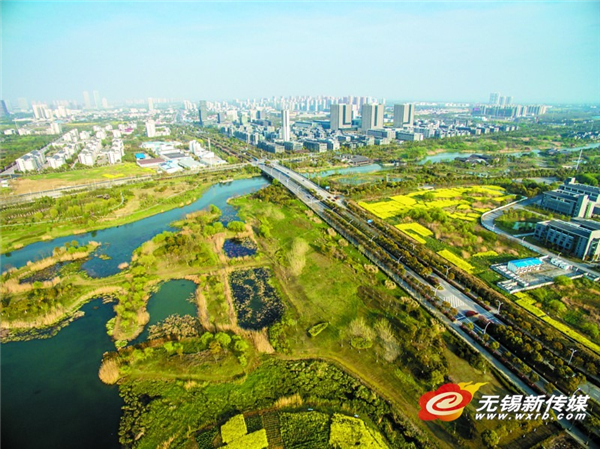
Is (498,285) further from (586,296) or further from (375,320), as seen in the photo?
(375,320)

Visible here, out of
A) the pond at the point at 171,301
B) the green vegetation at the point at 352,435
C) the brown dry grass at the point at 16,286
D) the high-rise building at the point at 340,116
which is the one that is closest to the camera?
the green vegetation at the point at 352,435

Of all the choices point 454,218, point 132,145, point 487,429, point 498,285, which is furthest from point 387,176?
point 132,145

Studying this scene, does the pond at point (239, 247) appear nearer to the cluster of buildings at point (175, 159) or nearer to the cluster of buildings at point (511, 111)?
the cluster of buildings at point (175, 159)

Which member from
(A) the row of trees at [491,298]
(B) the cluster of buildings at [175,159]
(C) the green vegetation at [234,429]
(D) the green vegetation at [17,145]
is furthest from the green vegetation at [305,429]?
(D) the green vegetation at [17,145]

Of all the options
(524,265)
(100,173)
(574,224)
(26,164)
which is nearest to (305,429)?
(524,265)

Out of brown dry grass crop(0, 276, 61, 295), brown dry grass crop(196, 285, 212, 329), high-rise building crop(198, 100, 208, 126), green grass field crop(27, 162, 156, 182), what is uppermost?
high-rise building crop(198, 100, 208, 126)

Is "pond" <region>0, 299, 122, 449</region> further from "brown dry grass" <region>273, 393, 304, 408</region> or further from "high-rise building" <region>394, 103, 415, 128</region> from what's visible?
"high-rise building" <region>394, 103, 415, 128</region>


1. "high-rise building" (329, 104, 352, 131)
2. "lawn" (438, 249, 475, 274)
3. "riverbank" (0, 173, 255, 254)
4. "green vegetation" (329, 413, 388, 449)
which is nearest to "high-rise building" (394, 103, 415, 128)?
"high-rise building" (329, 104, 352, 131)
